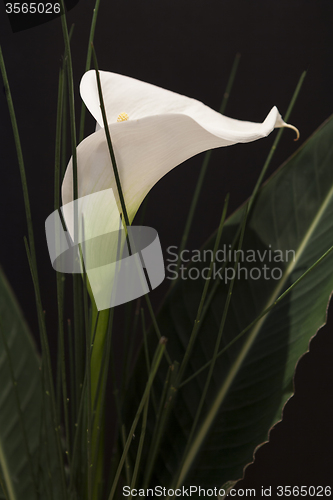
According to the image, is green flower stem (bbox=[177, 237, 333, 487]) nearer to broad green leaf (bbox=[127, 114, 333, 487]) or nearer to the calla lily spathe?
broad green leaf (bbox=[127, 114, 333, 487])

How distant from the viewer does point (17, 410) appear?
0.93ft

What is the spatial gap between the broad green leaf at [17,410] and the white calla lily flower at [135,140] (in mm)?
136

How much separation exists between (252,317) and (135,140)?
0.19 meters

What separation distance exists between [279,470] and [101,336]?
341 mm

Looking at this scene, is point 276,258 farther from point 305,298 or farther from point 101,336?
point 101,336

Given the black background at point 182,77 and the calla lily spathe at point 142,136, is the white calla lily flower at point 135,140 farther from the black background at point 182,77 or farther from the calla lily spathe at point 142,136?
the black background at point 182,77

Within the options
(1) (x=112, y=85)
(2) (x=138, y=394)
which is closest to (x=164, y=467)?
(2) (x=138, y=394)

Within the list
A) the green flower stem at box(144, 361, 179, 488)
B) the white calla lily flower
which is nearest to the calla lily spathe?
the white calla lily flower

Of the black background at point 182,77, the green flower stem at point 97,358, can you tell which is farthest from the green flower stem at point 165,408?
the black background at point 182,77

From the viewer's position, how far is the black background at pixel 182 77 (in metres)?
0.35

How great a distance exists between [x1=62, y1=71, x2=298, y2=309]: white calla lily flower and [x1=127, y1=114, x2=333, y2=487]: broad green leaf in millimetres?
110

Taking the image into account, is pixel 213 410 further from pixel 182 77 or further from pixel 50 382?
pixel 182 77

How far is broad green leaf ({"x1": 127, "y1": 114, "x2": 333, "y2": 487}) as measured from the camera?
0.29m

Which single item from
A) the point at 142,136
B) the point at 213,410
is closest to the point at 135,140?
the point at 142,136
